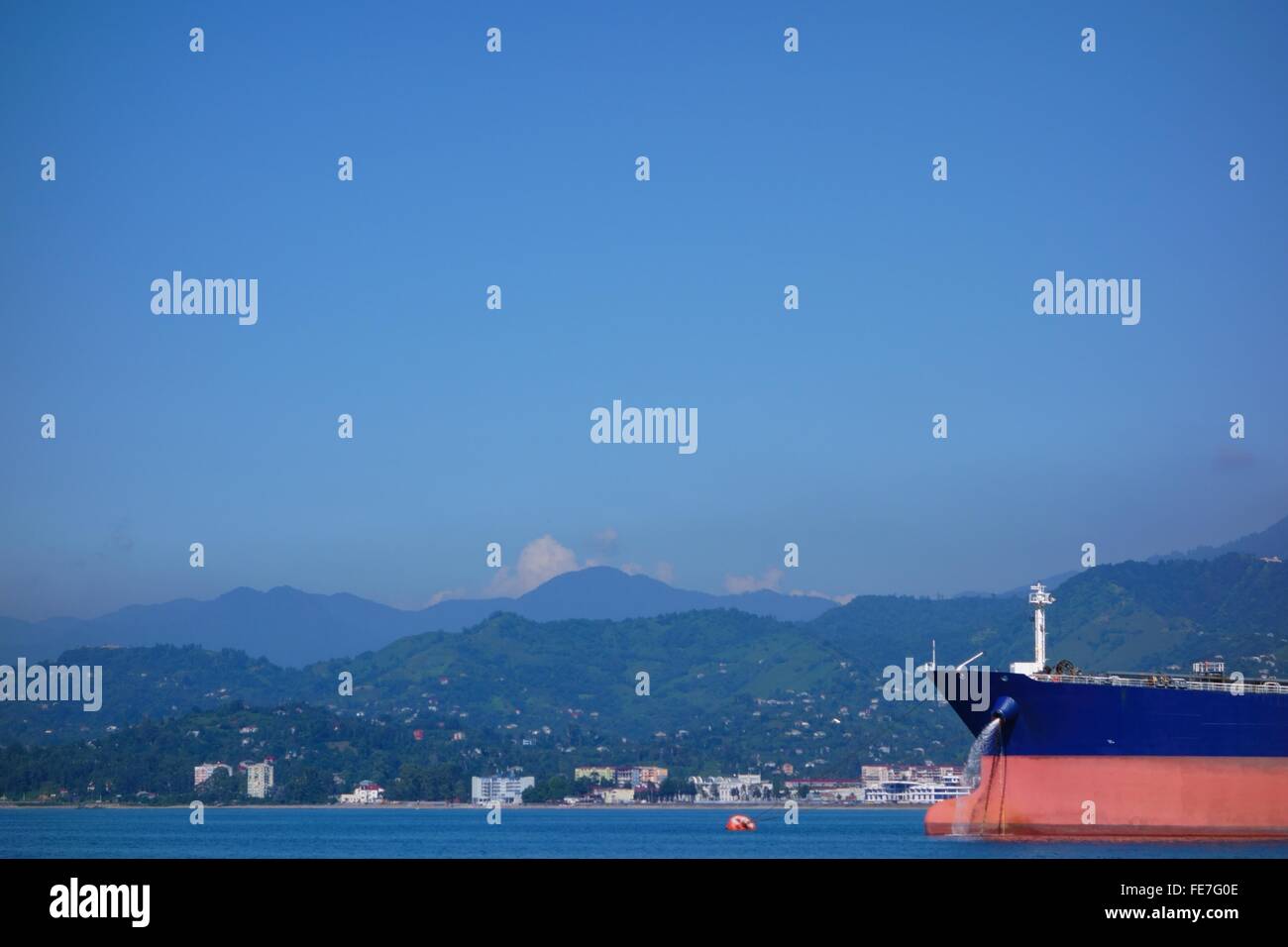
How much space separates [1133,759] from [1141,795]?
1.10 meters

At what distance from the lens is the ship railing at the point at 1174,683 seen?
5002 cm

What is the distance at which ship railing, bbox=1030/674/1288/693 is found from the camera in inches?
1969

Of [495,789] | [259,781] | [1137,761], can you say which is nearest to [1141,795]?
[1137,761]

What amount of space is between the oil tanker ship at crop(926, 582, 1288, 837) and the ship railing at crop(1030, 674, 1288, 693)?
121 millimetres

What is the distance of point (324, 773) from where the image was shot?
579 feet

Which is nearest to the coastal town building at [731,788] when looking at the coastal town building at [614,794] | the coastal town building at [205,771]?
the coastal town building at [614,794]

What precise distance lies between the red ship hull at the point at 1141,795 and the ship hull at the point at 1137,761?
0.03 meters

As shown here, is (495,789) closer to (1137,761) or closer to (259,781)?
(259,781)

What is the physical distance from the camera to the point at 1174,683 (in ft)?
172

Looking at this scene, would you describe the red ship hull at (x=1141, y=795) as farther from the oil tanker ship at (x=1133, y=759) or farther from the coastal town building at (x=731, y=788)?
the coastal town building at (x=731, y=788)

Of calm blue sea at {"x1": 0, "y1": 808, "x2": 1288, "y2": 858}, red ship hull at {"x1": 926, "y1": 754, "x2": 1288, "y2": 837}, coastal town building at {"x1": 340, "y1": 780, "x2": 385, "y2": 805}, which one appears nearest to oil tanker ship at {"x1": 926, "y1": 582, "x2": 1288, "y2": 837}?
red ship hull at {"x1": 926, "y1": 754, "x2": 1288, "y2": 837}

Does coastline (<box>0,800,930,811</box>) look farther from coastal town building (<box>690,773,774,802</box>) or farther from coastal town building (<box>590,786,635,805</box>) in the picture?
coastal town building (<box>690,773,774,802</box>)
